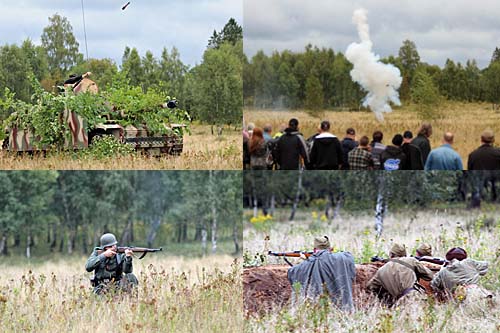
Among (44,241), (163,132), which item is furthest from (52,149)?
(44,241)

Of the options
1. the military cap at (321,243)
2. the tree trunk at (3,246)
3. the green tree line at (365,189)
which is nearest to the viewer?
the military cap at (321,243)

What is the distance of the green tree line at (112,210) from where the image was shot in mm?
43125

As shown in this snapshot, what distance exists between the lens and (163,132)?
1466cm

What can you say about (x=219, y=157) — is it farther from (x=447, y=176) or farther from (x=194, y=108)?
(x=447, y=176)

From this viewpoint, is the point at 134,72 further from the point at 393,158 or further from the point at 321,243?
the point at 321,243

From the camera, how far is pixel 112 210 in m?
44.8

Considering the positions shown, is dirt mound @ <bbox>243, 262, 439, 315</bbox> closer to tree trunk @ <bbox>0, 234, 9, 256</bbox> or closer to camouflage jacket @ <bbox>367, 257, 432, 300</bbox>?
Result: camouflage jacket @ <bbox>367, 257, 432, 300</bbox>

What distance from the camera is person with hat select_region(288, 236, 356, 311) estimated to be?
11195mm

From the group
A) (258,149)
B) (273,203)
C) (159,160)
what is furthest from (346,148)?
(273,203)

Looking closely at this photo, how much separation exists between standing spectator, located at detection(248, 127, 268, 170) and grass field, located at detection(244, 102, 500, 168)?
229 millimetres

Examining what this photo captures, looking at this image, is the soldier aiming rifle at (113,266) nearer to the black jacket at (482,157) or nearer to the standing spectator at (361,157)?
the standing spectator at (361,157)

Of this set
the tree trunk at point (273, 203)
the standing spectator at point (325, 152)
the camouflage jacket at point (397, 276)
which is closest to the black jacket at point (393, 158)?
the standing spectator at point (325, 152)

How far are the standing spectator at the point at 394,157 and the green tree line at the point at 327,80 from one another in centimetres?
66

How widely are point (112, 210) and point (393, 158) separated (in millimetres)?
32863
